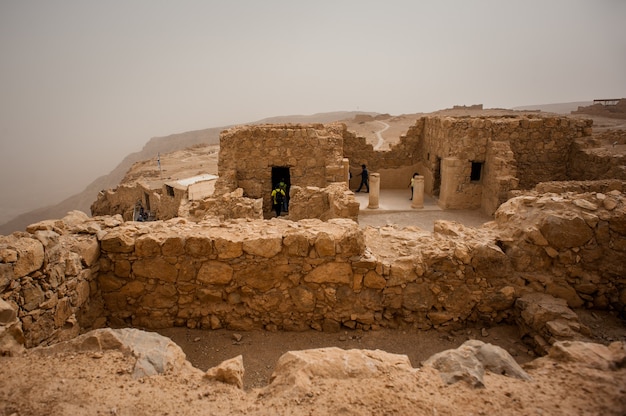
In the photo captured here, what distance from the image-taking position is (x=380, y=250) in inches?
183

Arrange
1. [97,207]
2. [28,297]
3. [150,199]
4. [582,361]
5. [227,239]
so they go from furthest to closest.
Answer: [97,207] → [150,199] → [227,239] → [28,297] → [582,361]

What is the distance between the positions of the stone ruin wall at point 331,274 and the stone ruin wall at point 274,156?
21.2 feet

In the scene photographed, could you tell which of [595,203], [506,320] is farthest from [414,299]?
[595,203]

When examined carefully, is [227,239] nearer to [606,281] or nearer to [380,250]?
[380,250]

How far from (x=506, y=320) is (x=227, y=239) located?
3.57 m

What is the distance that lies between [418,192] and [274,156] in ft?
15.8

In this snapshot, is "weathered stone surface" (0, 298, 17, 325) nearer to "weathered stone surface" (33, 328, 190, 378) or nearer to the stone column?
"weathered stone surface" (33, 328, 190, 378)

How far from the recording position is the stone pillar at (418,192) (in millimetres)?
11562

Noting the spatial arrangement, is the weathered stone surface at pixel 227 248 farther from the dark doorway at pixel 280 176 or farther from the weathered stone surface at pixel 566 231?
the dark doorway at pixel 280 176

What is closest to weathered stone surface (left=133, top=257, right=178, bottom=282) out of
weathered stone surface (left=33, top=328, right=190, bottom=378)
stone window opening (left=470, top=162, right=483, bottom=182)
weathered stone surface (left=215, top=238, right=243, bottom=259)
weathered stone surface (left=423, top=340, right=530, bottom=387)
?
weathered stone surface (left=215, top=238, right=243, bottom=259)

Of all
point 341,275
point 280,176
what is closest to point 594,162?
point 280,176

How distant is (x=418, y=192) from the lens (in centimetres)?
1164

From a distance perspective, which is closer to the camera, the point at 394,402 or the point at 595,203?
the point at 394,402

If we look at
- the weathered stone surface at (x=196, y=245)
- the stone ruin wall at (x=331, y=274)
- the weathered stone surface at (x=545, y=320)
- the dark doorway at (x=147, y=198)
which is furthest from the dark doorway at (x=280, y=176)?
the weathered stone surface at (x=545, y=320)
